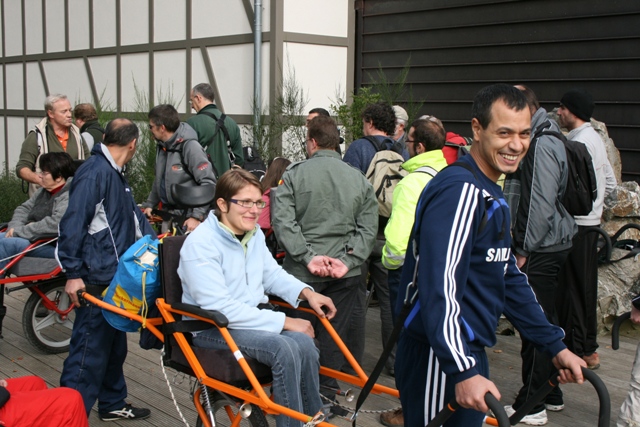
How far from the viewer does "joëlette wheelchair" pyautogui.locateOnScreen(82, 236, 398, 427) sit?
3447mm

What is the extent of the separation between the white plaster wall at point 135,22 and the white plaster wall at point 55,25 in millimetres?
2579

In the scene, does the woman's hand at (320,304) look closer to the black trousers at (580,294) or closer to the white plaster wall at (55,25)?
the black trousers at (580,294)

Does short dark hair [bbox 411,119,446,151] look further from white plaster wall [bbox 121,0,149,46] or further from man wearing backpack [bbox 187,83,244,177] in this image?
white plaster wall [bbox 121,0,149,46]

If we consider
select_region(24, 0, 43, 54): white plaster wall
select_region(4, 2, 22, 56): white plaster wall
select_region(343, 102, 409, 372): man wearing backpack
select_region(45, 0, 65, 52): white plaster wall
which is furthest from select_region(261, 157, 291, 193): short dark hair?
select_region(4, 2, 22, 56): white plaster wall

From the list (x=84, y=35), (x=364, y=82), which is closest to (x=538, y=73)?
(x=364, y=82)

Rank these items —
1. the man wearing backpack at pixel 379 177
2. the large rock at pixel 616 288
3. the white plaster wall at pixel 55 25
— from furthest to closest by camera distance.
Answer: the white plaster wall at pixel 55 25 → the large rock at pixel 616 288 → the man wearing backpack at pixel 379 177

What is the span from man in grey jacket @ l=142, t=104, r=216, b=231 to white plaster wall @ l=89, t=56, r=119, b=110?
23.8ft

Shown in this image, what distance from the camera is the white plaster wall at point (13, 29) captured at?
16.8 metres

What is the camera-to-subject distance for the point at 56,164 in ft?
20.9

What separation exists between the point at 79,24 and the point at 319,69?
250 inches

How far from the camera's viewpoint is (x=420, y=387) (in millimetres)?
2738

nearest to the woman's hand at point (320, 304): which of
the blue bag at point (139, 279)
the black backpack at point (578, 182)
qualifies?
the blue bag at point (139, 279)

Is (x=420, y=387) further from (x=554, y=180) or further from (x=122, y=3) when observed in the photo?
(x=122, y=3)

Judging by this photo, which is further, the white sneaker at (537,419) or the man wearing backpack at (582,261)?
the man wearing backpack at (582,261)
